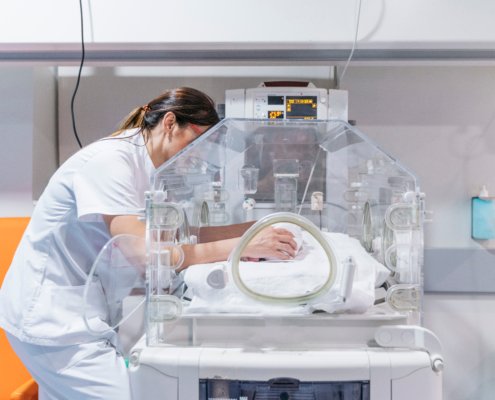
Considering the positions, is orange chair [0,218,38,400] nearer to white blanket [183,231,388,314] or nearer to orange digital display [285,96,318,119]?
white blanket [183,231,388,314]

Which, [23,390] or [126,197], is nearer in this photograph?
[126,197]

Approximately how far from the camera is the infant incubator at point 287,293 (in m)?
1.01

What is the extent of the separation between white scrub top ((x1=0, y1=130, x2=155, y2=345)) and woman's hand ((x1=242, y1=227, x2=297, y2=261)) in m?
0.33

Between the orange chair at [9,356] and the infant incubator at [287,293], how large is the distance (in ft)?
2.64

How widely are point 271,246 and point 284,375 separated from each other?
0.34 metres

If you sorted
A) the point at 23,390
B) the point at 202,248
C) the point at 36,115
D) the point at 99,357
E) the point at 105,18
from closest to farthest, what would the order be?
A: 1. the point at 202,248
2. the point at 99,357
3. the point at 23,390
4. the point at 105,18
5. the point at 36,115

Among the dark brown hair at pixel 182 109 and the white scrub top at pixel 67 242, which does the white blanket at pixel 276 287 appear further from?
the dark brown hair at pixel 182 109

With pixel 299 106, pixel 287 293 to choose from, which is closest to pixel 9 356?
pixel 287 293

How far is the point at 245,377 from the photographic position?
101 centimetres

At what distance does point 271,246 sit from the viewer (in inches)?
48.7

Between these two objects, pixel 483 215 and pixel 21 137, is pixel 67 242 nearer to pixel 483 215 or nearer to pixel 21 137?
pixel 21 137

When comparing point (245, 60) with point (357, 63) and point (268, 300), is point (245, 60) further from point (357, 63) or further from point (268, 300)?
point (268, 300)

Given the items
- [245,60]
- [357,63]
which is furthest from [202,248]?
[357,63]

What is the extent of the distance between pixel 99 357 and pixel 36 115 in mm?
1420
